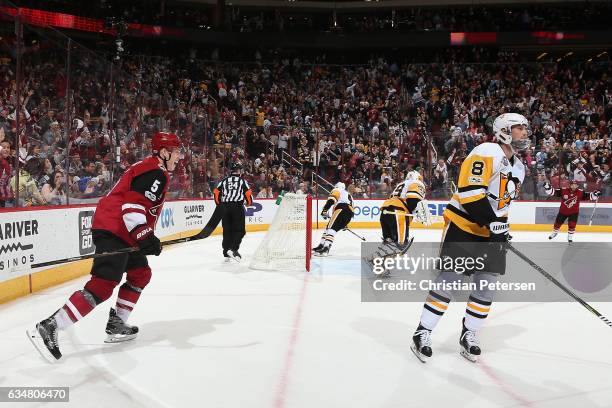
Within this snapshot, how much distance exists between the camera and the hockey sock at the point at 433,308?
12.3 feet

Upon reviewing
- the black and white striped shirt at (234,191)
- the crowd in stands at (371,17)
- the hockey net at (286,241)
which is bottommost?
the hockey net at (286,241)

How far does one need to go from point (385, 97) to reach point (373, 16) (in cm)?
566

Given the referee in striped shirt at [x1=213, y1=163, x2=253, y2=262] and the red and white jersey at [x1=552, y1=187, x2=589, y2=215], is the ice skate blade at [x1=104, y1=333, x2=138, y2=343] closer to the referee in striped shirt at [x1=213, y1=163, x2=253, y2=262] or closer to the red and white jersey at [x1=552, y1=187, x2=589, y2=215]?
the referee in striped shirt at [x1=213, y1=163, x2=253, y2=262]

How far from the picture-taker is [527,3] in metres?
24.1

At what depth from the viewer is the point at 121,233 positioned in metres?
3.83

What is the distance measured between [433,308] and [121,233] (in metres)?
2.06

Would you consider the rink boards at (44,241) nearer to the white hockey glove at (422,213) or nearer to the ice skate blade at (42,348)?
the ice skate blade at (42,348)

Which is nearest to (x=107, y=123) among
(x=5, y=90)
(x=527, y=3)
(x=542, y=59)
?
(x=5, y=90)

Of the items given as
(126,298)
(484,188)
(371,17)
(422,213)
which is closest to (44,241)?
(126,298)

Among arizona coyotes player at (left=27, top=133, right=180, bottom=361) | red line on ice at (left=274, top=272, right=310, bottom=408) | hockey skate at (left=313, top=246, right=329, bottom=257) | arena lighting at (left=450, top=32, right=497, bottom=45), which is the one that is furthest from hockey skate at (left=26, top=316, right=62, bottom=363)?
arena lighting at (left=450, top=32, right=497, bottom=45)

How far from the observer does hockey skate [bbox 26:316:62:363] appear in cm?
353

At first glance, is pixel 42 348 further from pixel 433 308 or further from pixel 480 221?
pixel 480 221

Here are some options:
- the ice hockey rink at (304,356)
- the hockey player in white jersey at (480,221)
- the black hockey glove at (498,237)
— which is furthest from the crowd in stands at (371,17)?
the black hockey glove at (498,237)

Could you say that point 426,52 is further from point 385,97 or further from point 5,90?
point 5,90
